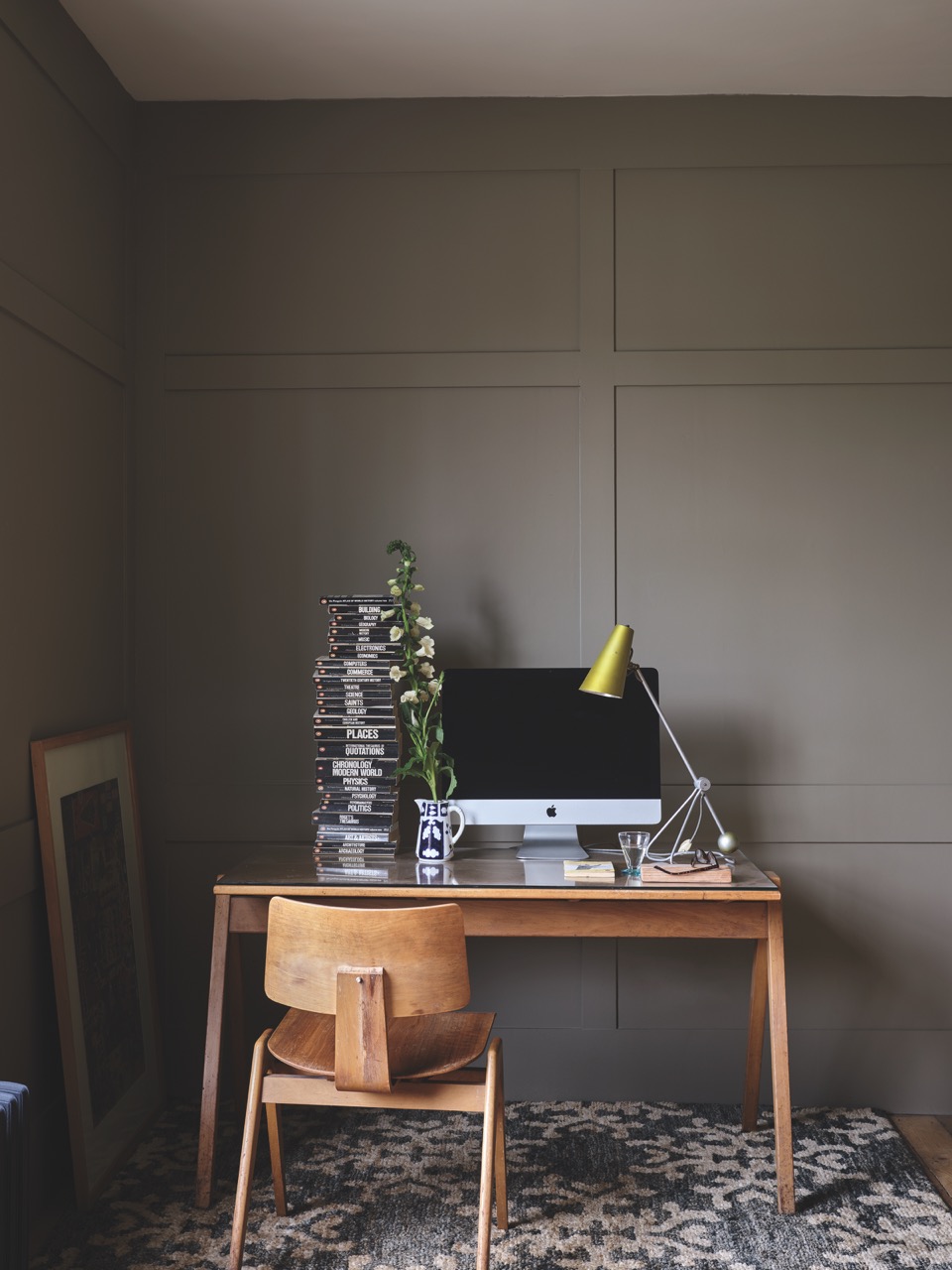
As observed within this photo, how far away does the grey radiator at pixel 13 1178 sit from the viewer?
5.87ft

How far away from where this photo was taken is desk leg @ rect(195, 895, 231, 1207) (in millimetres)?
2436

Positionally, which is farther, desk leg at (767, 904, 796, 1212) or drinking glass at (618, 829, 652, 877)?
drinking glass at (618, 829, 652, 877)

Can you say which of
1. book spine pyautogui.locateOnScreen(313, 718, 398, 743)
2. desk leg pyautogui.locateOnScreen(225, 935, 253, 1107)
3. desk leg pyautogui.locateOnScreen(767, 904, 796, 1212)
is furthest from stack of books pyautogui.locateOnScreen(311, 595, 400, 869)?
desk leg pyautogui.locateOnScreen(767, 904, 796, 1212)

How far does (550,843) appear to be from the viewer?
2.83 meters

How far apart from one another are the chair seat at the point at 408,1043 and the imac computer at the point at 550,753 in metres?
0.58

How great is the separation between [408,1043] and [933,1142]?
1.57 meters

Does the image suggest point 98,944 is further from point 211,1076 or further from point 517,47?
point 517,47

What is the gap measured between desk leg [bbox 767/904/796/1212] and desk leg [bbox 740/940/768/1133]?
293 millimetres

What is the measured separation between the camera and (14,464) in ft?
8.05

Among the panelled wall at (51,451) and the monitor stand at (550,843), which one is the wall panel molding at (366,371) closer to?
the panelled wall at (51,451)

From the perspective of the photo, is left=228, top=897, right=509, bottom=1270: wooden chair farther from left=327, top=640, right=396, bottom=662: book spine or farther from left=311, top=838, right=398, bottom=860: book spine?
left=327, top=640, right=396, bottom=662: book spine

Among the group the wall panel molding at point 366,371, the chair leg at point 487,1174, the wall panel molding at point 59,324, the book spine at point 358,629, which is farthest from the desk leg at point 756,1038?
the wall panel molding at point 59,324

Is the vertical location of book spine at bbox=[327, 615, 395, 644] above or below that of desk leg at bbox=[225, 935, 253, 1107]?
above

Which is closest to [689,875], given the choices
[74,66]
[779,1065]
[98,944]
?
[779,1065]
